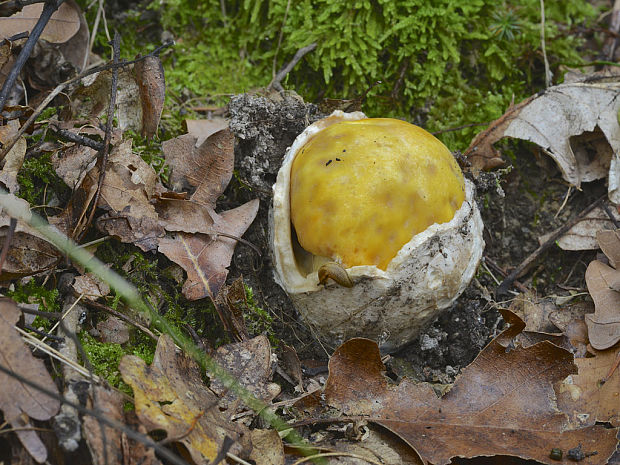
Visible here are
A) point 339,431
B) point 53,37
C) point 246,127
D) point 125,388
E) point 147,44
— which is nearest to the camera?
point 125,388

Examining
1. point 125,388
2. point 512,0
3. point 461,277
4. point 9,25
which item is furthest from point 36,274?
point 512,0

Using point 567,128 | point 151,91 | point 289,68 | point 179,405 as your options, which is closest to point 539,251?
point 567,128

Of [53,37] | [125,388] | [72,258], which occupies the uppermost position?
[53,37]

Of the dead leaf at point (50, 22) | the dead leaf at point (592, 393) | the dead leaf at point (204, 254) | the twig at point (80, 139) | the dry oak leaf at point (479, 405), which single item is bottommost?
the dead leaf at point (592, 393)

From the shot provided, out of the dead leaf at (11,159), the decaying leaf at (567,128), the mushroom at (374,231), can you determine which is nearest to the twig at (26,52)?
the dead leaf at (11,159)

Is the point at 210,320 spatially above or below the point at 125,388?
below

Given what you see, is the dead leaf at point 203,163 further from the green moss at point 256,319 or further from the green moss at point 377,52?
the green moss at point 377,52

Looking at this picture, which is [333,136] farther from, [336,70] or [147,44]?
[147,44]
